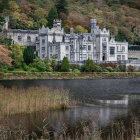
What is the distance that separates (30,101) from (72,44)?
179 feet

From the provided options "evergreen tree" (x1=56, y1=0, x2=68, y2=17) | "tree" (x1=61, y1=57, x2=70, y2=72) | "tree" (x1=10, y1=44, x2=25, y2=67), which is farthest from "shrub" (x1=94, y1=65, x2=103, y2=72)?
"evergreen tree" (x1=56, y1=0, x2=68, y2=17)

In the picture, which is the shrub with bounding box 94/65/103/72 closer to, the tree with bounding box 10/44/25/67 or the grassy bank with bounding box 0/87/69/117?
the tree with bounding box 10/44/25/67

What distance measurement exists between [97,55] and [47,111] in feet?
192

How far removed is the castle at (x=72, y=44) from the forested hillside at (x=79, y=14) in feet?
17.6

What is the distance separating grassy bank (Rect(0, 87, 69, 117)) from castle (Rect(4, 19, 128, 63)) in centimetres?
4847

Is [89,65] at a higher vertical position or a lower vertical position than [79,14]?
lower

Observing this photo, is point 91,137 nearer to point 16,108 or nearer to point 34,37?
point 16,108

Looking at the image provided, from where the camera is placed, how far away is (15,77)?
65.5m

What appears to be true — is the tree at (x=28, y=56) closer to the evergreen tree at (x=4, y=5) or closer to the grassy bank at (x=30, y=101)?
the evergreen tree at (x=4, y=5)

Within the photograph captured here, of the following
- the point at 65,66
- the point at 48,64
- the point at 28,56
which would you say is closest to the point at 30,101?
the point at 65,66

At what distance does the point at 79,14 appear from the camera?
383 feet

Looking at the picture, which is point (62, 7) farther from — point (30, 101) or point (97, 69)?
point (30, 101)

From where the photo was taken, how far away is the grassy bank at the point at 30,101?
82.9 ft

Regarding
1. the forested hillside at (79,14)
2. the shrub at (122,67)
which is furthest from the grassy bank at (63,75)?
the forested hillside at (79,14)
